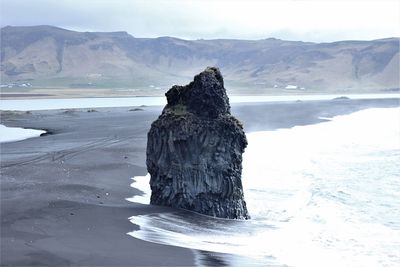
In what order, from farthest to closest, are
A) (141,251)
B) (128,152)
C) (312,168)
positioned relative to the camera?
1. (128,152)
2. (312,168)
3. (141,251)

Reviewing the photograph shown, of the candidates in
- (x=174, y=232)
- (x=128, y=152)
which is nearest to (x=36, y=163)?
(x=128, y=152)

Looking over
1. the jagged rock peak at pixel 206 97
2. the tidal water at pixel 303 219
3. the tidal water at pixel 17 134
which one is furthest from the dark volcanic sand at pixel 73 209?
the tidal water at pixel 17 134

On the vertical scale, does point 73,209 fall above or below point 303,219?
above

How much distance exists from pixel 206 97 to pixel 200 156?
2.79 metres

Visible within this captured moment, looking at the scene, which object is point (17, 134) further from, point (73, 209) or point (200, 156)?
point (200, 156)

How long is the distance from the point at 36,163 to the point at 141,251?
1719cm

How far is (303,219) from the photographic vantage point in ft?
78.1

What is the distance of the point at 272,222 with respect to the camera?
2328 cm

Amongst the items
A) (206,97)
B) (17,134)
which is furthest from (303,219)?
(17,134)

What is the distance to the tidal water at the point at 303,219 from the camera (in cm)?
1856

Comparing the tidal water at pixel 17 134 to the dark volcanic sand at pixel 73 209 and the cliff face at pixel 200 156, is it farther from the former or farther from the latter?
the cliff face at pixel 200 156

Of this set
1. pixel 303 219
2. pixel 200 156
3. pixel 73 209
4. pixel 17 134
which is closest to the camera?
pixel 73 209

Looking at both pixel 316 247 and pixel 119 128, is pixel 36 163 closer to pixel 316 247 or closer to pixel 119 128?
pixel 316 247

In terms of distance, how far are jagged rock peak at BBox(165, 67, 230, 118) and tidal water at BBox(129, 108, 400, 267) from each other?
443cm
